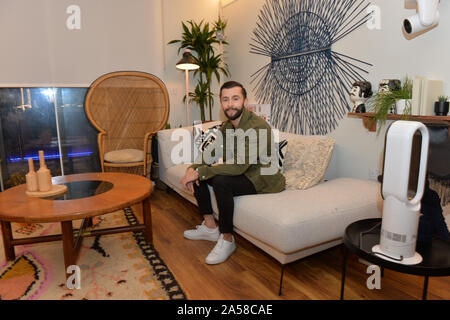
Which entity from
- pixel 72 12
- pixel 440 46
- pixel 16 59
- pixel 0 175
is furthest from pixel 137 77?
pixel 440 46

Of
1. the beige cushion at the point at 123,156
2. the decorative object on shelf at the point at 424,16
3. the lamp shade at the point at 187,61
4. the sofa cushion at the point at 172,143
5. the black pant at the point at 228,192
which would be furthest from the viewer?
the lamp shade at the point at 187,61

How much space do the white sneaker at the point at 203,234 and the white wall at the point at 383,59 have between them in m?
1.10

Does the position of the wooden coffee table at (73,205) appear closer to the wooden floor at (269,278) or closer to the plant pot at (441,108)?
the wooden floor at (269,278)

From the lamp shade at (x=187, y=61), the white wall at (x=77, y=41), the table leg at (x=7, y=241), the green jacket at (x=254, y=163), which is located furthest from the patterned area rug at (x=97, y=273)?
the white wall at (x=77, y=41)

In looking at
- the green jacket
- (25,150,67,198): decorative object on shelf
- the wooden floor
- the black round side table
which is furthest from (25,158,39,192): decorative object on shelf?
the black round side table

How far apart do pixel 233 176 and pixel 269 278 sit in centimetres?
63

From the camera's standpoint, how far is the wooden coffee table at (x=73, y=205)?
5.36ft

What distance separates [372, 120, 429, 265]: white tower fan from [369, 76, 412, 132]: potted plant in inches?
35.8

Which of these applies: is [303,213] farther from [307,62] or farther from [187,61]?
[187,61]

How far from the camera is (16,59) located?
11.2 feet

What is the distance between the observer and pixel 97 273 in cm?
183

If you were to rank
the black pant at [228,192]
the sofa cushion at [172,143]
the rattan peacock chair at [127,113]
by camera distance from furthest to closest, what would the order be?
the rattan peacock chair at [127,113] → the sofa cushion at [172,143] → the black pant at [228,192]

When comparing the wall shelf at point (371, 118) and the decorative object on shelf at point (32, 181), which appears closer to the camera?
the wall shelf at point (371, 118)

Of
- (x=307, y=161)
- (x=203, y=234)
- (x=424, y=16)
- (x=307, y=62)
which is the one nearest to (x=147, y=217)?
(x=203, y=234)
